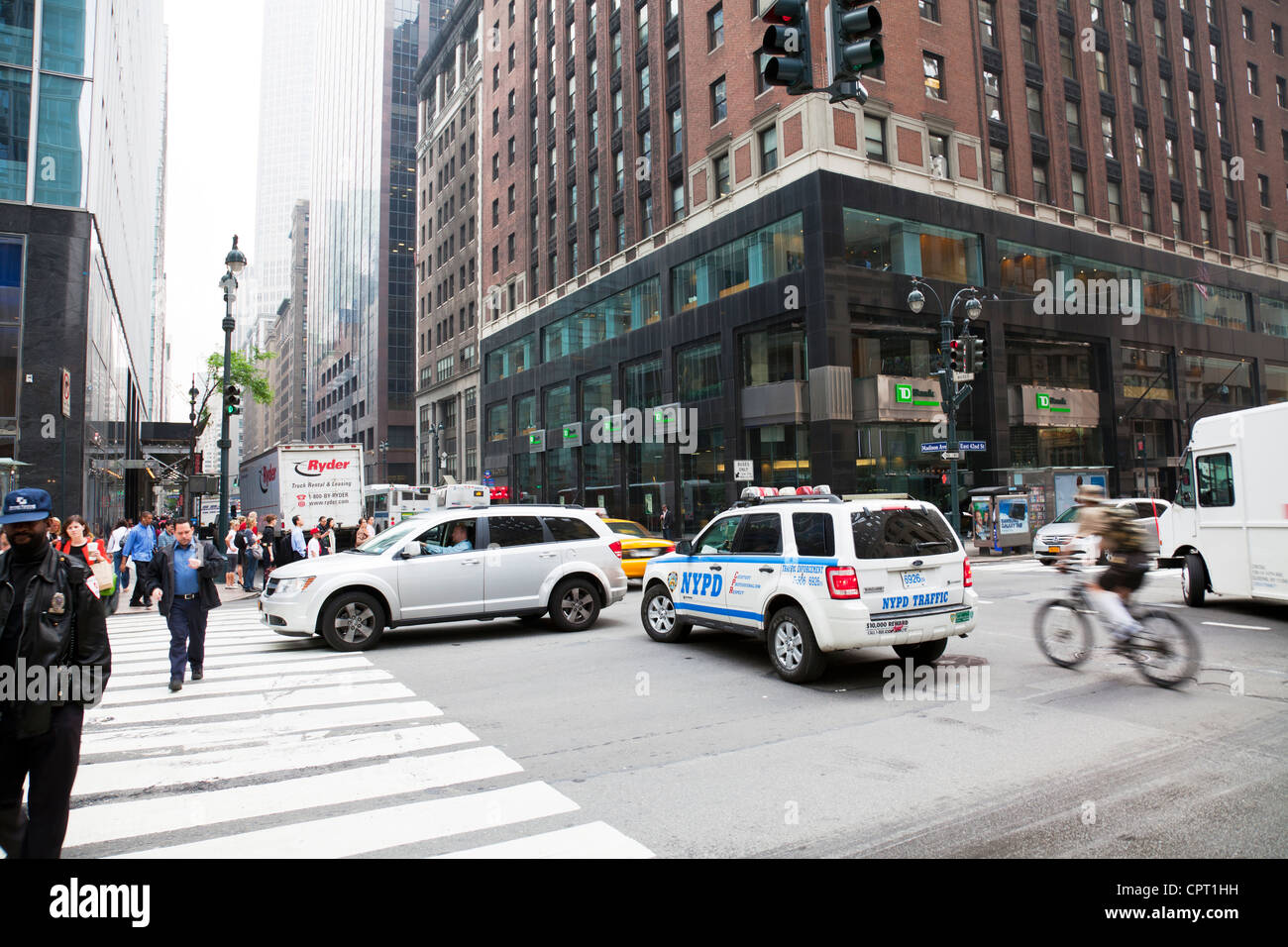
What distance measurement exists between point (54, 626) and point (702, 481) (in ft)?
102

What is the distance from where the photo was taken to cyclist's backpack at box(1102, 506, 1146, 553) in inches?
286

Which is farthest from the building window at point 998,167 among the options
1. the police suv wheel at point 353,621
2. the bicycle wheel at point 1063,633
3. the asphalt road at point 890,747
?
the police suv wheel at point 353,621

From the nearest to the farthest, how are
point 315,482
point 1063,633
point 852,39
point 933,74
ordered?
point 852,39 → point 1063,633 → point 315,482 → point 933,74

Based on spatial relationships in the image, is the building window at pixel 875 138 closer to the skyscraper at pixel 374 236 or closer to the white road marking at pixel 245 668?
the white road marking at pixel 245 668

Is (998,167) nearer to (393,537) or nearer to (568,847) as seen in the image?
(393,537)

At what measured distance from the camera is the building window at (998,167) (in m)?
33.7

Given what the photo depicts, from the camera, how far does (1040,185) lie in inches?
1406

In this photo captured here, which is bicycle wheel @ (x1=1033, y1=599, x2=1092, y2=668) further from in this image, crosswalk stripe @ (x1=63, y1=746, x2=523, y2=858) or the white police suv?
crosswalk stripe @ (x1=63, y1=746, x2=523, y2=858)

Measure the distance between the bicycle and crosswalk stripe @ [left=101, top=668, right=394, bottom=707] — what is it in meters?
7.39

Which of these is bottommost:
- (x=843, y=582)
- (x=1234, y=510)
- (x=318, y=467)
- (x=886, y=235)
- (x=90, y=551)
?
(x=843, y=582)

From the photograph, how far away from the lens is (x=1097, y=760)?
5.20 meters

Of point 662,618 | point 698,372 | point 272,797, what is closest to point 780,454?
point 698,372
